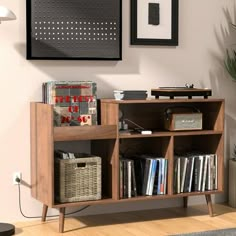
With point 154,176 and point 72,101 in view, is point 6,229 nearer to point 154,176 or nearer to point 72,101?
point 72,101

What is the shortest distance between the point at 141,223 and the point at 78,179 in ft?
1.99

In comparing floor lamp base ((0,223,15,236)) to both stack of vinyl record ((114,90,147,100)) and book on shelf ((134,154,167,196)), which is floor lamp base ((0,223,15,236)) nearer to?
book on shelf ((134,154,167,196))

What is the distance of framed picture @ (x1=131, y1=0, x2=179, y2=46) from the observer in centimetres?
458

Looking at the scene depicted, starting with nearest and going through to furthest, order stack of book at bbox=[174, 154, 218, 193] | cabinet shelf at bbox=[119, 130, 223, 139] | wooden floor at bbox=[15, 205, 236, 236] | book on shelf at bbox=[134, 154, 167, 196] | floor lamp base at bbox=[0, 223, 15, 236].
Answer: floor lamp base at bbox=[0, 223, 15, 236], wooden floor at bbox=[15, 205, 236, 236], cabinet shelf at bbox=[119, 130, 223, 139], book on shelf at bbox=[134, 154, 167, 196], stack of book at bbox=[174, 154, 218, 193]

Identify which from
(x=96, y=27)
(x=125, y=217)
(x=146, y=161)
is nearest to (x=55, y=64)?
(x=96, y=27)

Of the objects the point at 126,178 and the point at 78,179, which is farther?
the point at 126,178

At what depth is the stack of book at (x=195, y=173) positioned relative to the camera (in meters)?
4.40

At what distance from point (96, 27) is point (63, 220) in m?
1.44

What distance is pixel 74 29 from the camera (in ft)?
14.2

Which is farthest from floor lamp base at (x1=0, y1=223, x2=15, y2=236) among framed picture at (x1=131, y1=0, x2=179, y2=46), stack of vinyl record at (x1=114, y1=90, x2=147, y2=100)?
framed picture at (x1=131, y1=0, x2=179, y2=46)

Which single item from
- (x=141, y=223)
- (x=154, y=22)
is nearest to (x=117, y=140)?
(x=141, y=223)

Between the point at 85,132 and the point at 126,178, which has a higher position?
the point at 85,132

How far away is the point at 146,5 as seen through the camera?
15.1 feet

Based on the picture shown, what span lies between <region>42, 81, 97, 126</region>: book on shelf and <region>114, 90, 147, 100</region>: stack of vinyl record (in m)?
0.17
